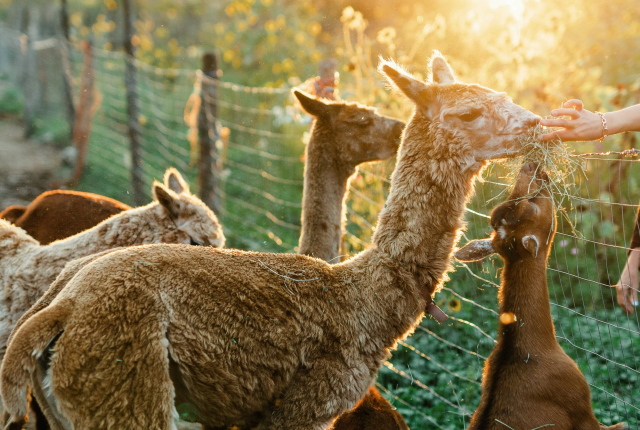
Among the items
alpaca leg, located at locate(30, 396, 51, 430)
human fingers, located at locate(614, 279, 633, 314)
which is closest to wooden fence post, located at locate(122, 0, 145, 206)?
alpaca leg, located at locate(30, 396, 51, 430)

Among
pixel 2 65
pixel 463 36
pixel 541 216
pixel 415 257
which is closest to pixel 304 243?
pixel 415 257

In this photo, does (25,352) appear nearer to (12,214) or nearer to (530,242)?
(530,242)

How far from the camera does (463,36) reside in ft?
21.2

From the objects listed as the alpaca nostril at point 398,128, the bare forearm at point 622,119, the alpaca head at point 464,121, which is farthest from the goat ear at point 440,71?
the alpaca nostril at point 398,128

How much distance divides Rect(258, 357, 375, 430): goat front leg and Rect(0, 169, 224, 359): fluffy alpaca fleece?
1458mm

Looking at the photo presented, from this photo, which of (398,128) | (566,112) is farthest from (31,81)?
(566,112)

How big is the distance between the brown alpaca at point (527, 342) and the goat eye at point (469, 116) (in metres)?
0.43

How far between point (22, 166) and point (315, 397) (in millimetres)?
11931

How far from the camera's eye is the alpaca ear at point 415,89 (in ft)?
8.76

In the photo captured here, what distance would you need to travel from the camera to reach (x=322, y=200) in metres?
4.01

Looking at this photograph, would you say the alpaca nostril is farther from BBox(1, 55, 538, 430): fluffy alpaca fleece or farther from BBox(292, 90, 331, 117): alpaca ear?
BBox(1, 55, 538, 430): fluffy alpaca fleece

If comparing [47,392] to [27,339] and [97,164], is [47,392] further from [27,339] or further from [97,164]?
[97,164]

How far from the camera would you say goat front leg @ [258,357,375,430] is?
2264mm

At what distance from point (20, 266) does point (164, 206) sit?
0.94 m
